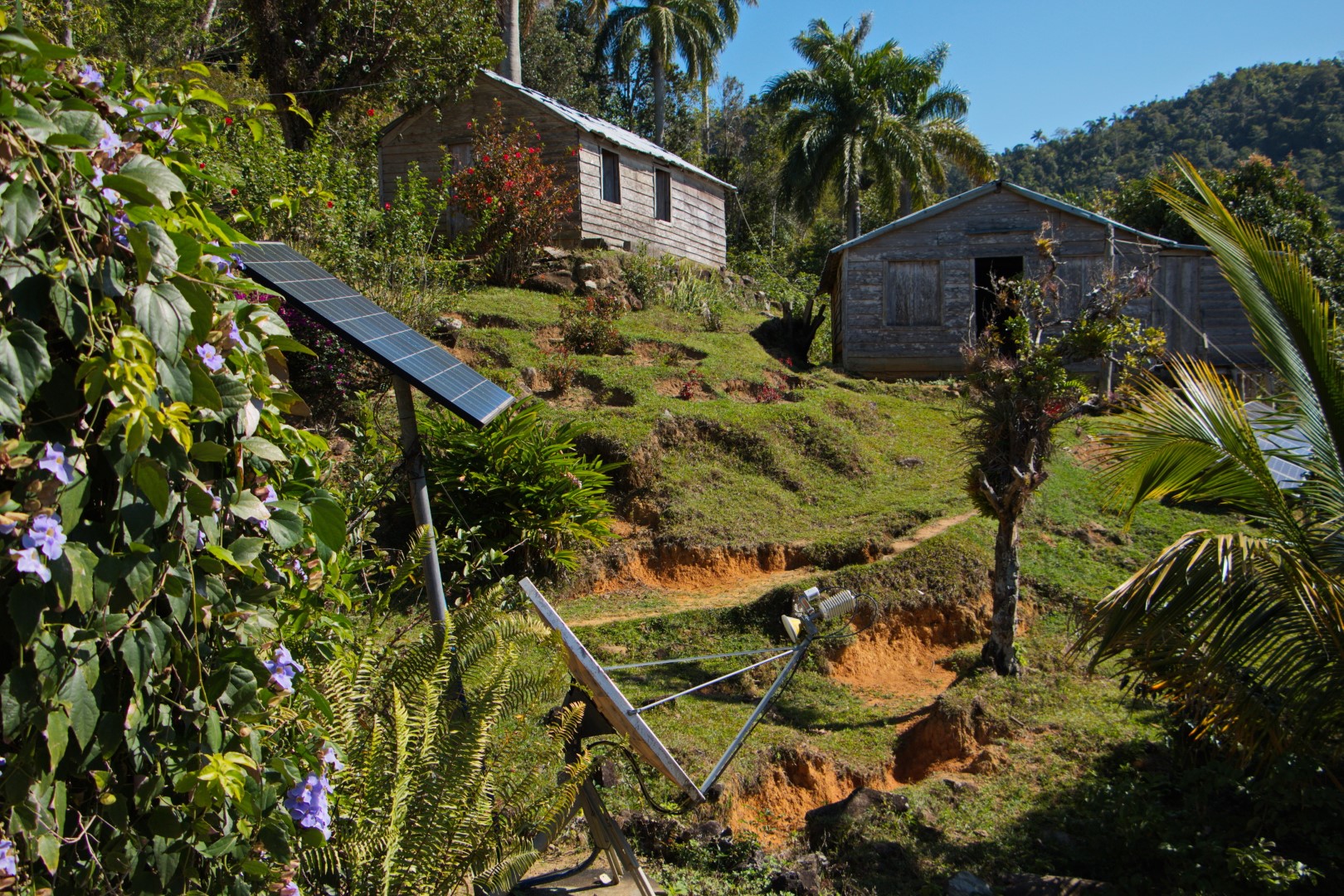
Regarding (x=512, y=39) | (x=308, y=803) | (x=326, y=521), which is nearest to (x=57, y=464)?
(x=326, y=521)

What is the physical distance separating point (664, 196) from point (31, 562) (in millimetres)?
22583

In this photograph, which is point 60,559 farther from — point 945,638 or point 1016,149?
point 1016,149

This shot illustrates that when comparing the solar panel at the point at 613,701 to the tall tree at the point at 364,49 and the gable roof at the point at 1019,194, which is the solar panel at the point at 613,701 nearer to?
the tall tree at the point at 364,49

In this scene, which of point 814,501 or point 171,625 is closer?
point 171,625

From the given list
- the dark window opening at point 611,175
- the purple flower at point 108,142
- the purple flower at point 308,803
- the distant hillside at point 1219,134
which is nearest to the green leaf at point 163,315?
the purple flower at point 108,142

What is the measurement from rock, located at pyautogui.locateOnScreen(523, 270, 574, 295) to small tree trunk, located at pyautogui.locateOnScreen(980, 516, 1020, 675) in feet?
37.3

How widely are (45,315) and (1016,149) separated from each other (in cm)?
7624

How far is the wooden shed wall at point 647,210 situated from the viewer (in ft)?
65.9

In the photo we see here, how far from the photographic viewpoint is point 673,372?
14430mm

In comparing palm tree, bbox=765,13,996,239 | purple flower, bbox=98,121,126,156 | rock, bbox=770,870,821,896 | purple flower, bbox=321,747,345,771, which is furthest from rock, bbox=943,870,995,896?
palm tree, bbox=765,13,996,239

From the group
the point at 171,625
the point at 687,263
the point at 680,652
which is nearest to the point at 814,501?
the point at 680,652

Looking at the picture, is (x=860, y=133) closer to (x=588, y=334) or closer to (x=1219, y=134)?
(x=588, y=334)

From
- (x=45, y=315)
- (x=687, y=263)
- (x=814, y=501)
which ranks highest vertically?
(x=687, y=263)

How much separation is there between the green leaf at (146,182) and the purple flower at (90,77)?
0.85 ft
